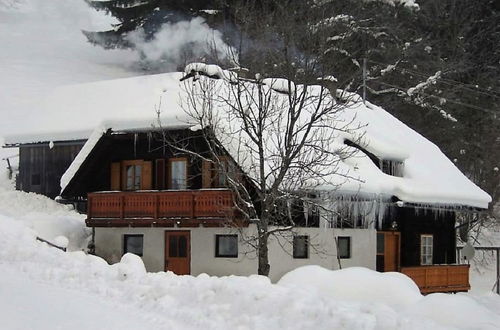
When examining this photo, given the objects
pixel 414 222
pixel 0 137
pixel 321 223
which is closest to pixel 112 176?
pixel 321 223

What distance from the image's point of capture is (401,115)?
1698 inches

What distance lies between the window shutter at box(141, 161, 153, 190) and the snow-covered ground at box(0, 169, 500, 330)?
33.2 feet

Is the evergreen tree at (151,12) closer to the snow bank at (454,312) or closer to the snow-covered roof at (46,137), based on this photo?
the snow-covered roof at (46,137)

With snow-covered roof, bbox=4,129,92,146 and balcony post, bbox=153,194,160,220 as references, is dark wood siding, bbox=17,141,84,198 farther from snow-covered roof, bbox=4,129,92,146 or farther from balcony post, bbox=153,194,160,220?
balcony post, bbox=153,194,160,220

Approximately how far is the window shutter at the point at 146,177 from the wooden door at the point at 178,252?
6.79 ft

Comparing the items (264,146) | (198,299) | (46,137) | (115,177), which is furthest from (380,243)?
(198,299)

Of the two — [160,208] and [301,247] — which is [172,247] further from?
[301,247]

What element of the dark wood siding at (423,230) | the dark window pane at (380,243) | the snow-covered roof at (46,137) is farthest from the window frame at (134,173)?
the dark wood siding at (423,230)

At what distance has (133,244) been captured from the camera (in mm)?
25641

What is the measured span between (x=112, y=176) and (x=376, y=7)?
21.5 meters

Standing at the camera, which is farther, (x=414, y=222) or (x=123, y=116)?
(x=414, y=222)

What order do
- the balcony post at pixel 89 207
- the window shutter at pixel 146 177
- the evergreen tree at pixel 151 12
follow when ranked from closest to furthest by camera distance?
the window shutter at pixel 146 177 → the balcony post at pixel 89 207 → the evergreen tree at pixel 151 12

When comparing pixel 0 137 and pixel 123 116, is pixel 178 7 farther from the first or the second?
pixel 123 116

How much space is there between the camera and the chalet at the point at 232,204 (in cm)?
2319
